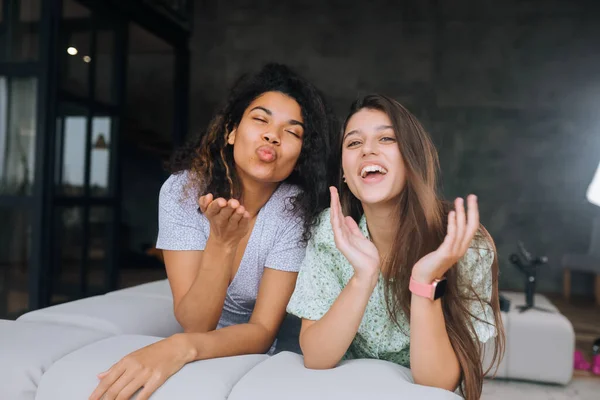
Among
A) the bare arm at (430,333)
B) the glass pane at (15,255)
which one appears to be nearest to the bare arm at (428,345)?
the bare arm at (430,333)

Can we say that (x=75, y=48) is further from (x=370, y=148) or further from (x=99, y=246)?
(x=370, y=148)

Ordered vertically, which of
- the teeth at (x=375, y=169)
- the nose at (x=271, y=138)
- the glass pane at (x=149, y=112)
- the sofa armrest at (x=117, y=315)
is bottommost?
the sofa armrest at (x=117, y=315)

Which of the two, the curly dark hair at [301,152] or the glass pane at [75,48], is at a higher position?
the glass pane at [75,48]

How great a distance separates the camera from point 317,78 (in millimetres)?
7207

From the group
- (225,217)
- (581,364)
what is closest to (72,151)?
(225,217)

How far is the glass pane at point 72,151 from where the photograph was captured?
12.1 feet

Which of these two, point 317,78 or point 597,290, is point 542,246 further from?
point 317,78

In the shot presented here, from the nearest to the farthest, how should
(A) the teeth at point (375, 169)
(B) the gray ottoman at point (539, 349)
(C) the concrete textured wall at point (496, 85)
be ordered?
(A) the teeth at point (375, 169)
(B) the gray ottoman at point (539, 349)
(C) the concrete textured wall at point (496, 85)

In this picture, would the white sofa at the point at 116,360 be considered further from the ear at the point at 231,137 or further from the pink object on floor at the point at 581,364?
the pink object on floor at the point at 581,364

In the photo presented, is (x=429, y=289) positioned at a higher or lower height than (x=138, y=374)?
higher

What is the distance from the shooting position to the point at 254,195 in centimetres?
162

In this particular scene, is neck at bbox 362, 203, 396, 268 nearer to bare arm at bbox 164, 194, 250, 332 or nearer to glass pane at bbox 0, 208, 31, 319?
bare arm at bbox 164, 194, 250, 332

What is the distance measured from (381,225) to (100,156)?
10.8ft

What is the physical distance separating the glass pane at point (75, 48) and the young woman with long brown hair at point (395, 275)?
117 inches
